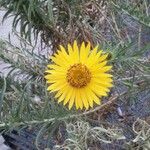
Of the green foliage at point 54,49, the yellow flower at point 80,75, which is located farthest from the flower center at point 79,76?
the green foliage at point 54,49

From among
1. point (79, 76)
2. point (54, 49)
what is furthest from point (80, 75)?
point (54, 49)

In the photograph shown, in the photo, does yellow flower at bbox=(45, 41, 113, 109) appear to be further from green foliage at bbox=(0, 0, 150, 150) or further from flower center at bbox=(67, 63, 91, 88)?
green foliage at bbox=(0, 0, 150, 150)

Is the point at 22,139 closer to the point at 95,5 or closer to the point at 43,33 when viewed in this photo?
the point at 43,33

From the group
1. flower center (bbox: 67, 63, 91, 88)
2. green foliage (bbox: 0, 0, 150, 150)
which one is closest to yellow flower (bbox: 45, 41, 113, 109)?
flower center (bbox: 67, 63, 91, 88)

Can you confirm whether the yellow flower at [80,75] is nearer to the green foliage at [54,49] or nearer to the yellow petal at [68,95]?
the yellow petal at [68,95]

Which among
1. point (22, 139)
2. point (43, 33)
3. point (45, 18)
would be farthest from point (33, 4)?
point (22, 139)

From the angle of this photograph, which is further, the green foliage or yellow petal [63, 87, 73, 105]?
the green foliage

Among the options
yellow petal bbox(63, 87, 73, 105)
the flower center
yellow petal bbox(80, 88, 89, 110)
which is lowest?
yellow petal bbox(80, 88, 89, 110)

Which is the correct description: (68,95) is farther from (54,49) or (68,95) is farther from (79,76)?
(54,49)

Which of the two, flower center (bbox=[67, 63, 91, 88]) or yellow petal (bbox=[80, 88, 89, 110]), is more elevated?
flower center (bbox=[67, 63, 91, 88])
